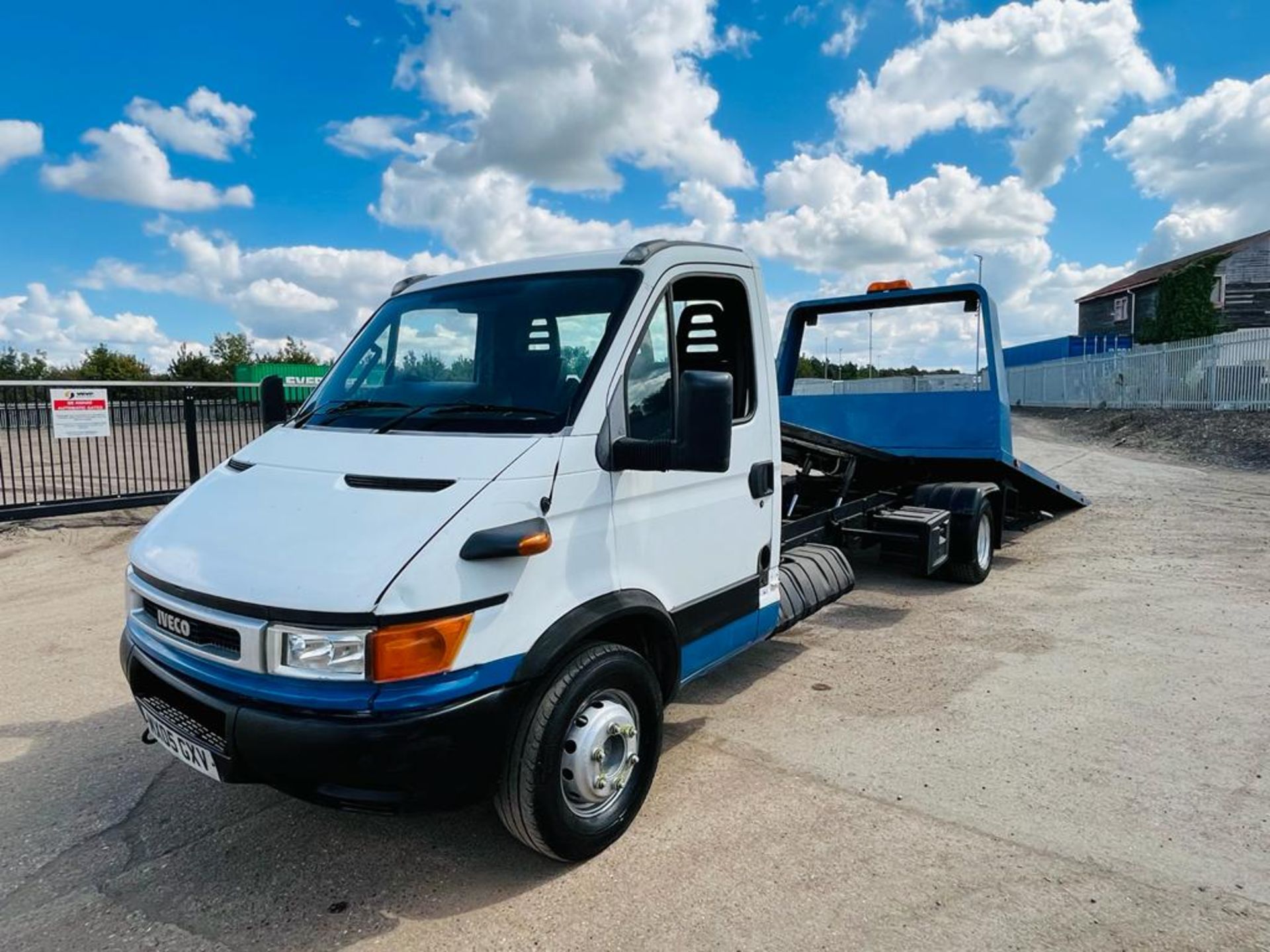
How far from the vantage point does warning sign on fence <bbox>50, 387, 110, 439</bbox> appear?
359 inches

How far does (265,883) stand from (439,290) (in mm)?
2636

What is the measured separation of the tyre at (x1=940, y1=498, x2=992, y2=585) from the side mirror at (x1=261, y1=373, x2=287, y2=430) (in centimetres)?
547

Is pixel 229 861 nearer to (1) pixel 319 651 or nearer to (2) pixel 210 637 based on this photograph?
(2) pixel 210 637

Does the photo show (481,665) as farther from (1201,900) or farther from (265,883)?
(1201,900)

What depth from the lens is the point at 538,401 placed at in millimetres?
3037

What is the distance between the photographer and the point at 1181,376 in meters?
22.1

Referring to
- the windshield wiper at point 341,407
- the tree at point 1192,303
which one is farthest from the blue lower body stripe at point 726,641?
the tree at point 1192,303

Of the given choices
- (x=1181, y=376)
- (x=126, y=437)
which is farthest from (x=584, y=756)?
(x=1181, y=376)

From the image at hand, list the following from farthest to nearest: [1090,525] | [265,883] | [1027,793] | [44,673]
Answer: [1090,525] → [44,673] → [1027,793] → [265,883]

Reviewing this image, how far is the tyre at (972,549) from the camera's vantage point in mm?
6902

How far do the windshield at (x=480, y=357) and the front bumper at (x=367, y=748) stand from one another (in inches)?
41.0

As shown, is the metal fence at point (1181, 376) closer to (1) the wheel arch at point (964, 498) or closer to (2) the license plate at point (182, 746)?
(1) the wheel arch at point (964, 498)

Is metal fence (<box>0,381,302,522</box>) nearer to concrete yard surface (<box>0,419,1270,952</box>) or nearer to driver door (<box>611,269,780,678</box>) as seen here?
concrete yard surface (<box>0,419,1270,952</box>)

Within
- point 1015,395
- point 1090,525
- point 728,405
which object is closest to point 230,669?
point 728,405
